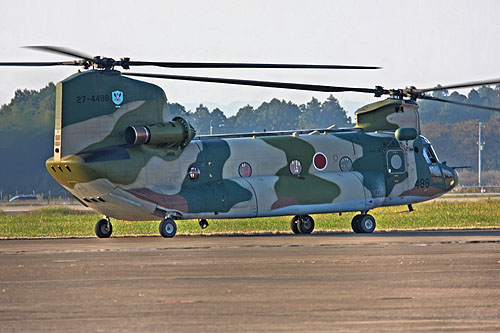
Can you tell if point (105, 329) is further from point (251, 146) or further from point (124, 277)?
point (251, 146)

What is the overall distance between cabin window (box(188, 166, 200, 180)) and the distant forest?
4924 centimetres

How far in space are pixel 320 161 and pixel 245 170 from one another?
282 centimetres

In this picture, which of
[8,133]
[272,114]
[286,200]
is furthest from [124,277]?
[272,114]

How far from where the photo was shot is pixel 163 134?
91.7 ft

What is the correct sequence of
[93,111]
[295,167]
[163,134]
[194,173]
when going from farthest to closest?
[295,167] < [194,173] < [163,134] < [93,111]

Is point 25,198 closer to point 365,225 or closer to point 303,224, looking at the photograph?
point 303,224

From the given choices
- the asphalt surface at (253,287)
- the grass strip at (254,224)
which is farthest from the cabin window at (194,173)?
the asphalt surface at (253,287)

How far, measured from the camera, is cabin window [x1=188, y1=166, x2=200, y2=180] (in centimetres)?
2866

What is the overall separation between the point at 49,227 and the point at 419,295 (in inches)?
914

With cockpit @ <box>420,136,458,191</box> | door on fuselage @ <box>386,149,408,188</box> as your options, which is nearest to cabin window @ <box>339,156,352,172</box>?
door on fuselage @ <box>386,149,408,188</box>

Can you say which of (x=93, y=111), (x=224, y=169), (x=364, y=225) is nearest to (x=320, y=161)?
(x=364, y=225)

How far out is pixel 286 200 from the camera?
30125 mm

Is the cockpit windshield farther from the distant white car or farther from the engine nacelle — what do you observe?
the distant white car

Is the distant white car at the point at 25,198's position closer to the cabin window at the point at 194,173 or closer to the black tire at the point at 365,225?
the black tire at the point at 365,225
